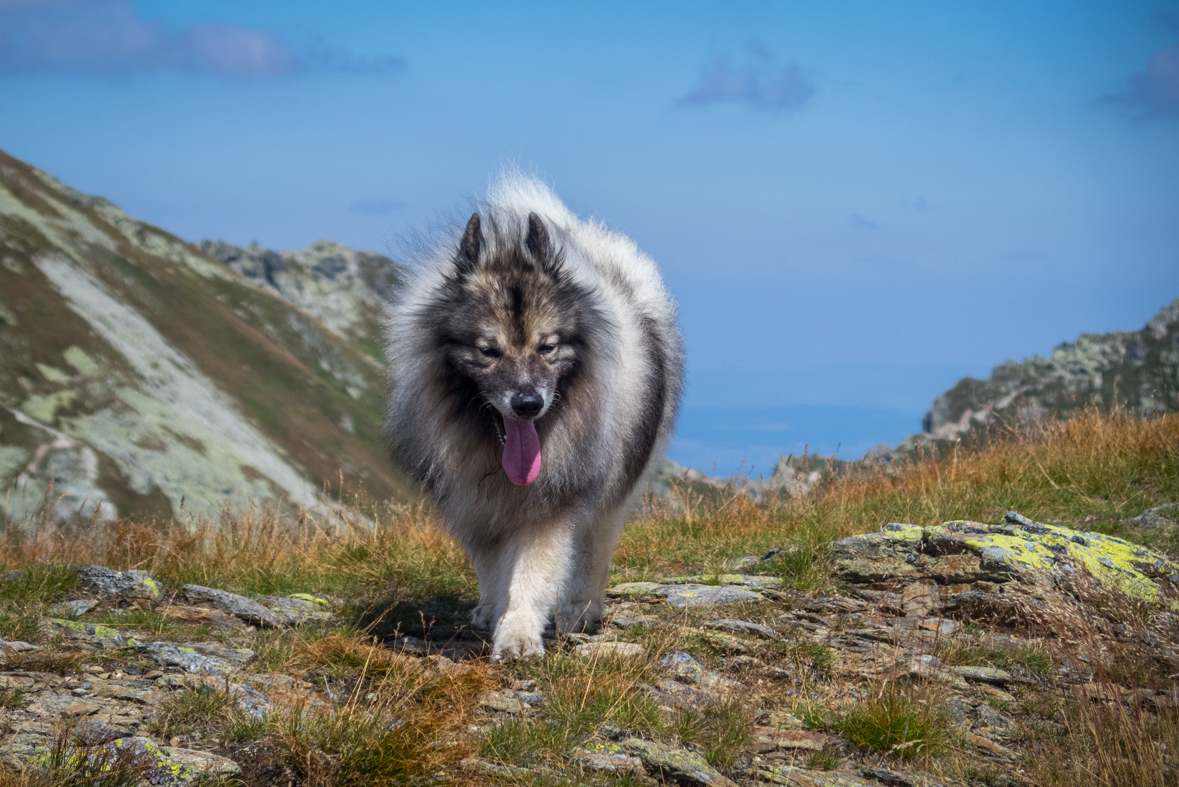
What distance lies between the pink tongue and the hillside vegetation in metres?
1.02

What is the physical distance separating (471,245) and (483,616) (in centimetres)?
240

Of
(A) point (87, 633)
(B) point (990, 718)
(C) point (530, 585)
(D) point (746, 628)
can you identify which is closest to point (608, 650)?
(C) point (530, 585)

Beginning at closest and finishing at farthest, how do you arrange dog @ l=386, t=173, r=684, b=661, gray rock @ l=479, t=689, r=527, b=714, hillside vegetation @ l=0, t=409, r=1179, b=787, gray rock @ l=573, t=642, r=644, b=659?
1. hillside vegetation @ l=0, t=409, r=1179, b=787
2. gray rock @ l=479, t=689, r=527, b=714
3. gray rock @ l=573, t=642, r=644, b=659
4. dog @ l=386, t=173, r=684, b=661

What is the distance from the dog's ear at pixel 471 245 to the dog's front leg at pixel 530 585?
1.59 m

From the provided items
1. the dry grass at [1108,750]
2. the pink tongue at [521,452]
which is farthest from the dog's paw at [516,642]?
the dry grass at [1108,750]

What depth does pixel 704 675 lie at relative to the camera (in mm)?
4684

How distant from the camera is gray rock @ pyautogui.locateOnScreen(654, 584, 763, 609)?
618 centimetres

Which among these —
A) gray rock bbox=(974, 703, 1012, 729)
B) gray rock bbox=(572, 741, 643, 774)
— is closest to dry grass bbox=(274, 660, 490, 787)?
gray rock bbox=(572, 741, 643, 774)

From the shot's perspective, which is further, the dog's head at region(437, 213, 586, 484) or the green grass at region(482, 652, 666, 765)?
the dog's head at region(437, 213, 586, 484)

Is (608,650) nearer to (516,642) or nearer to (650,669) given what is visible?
(650,669)

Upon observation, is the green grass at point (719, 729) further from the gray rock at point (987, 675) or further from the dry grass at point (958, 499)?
the dry grass at point (958, 499)

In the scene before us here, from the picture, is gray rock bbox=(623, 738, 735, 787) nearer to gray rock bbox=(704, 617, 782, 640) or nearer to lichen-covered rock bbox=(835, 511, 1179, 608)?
gray rock bbox=(704, 617, 782, 640)

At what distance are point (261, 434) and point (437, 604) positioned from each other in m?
72.4

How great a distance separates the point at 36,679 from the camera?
4012 millimetres
